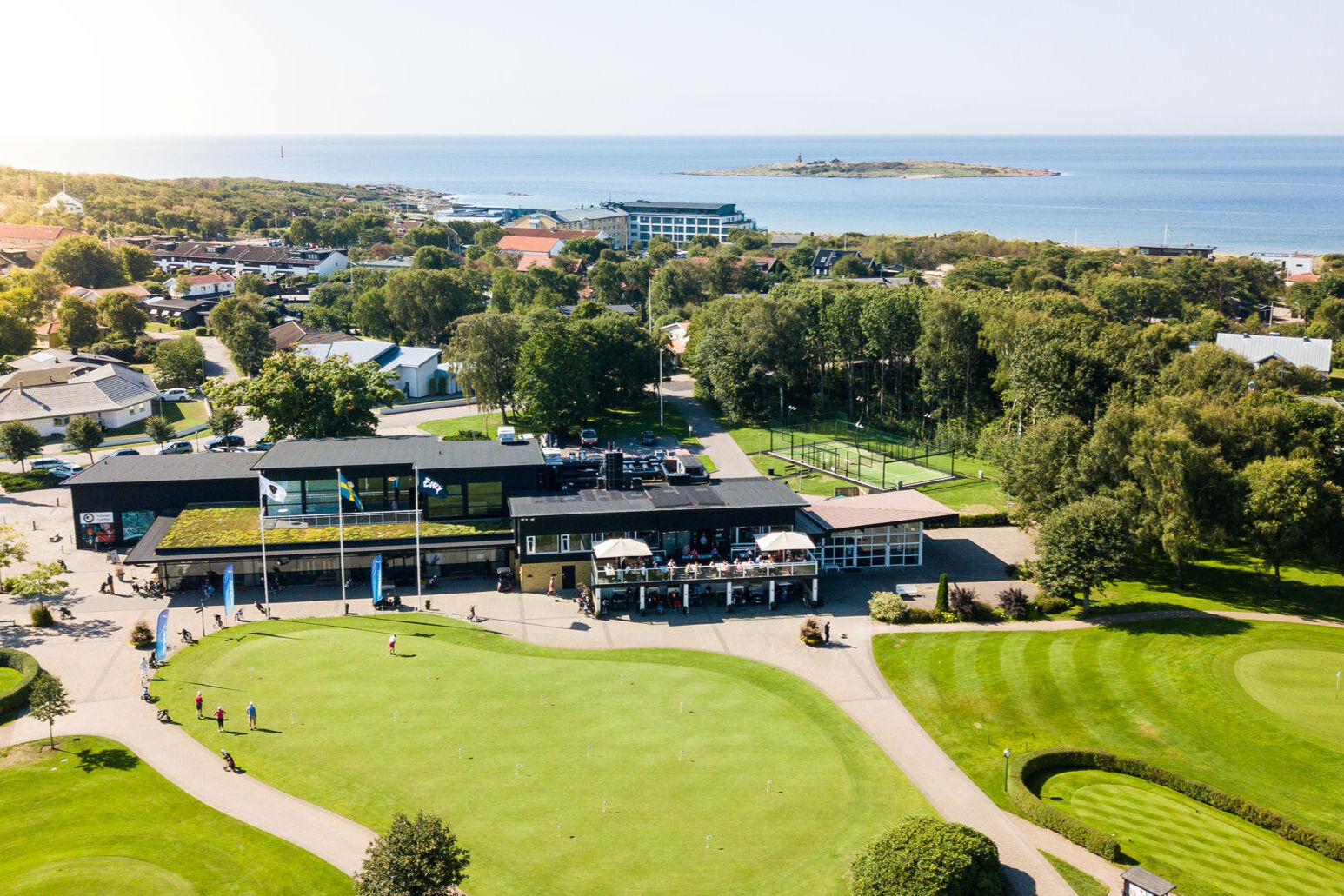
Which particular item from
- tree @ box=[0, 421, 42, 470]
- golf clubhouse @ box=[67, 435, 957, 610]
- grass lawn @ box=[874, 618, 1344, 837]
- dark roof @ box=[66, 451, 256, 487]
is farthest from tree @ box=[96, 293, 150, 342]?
grass lawn @ box=[874, 618, 1344, 837]

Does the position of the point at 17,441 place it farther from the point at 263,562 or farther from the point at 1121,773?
the point at 1121,773

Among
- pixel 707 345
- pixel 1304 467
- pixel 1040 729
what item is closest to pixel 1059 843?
pixel 1040 729

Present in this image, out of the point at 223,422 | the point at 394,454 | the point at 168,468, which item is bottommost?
the point at 223,422

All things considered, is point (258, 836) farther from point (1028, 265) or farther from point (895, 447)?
point (1028, 265)

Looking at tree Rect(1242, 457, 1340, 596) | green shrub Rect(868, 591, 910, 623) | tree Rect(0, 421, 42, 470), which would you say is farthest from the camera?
tree Rect(0, 421, 42, 470)

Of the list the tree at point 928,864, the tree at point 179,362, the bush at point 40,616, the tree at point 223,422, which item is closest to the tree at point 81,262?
the tree at point 179,362

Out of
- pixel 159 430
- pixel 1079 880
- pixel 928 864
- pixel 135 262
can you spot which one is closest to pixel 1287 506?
pixel 1079 880

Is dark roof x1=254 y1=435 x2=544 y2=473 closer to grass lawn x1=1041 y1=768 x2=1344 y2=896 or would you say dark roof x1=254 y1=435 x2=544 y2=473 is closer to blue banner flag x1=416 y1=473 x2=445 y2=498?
blue banner flag x1=416 y1=473 x2=445 y2=498
